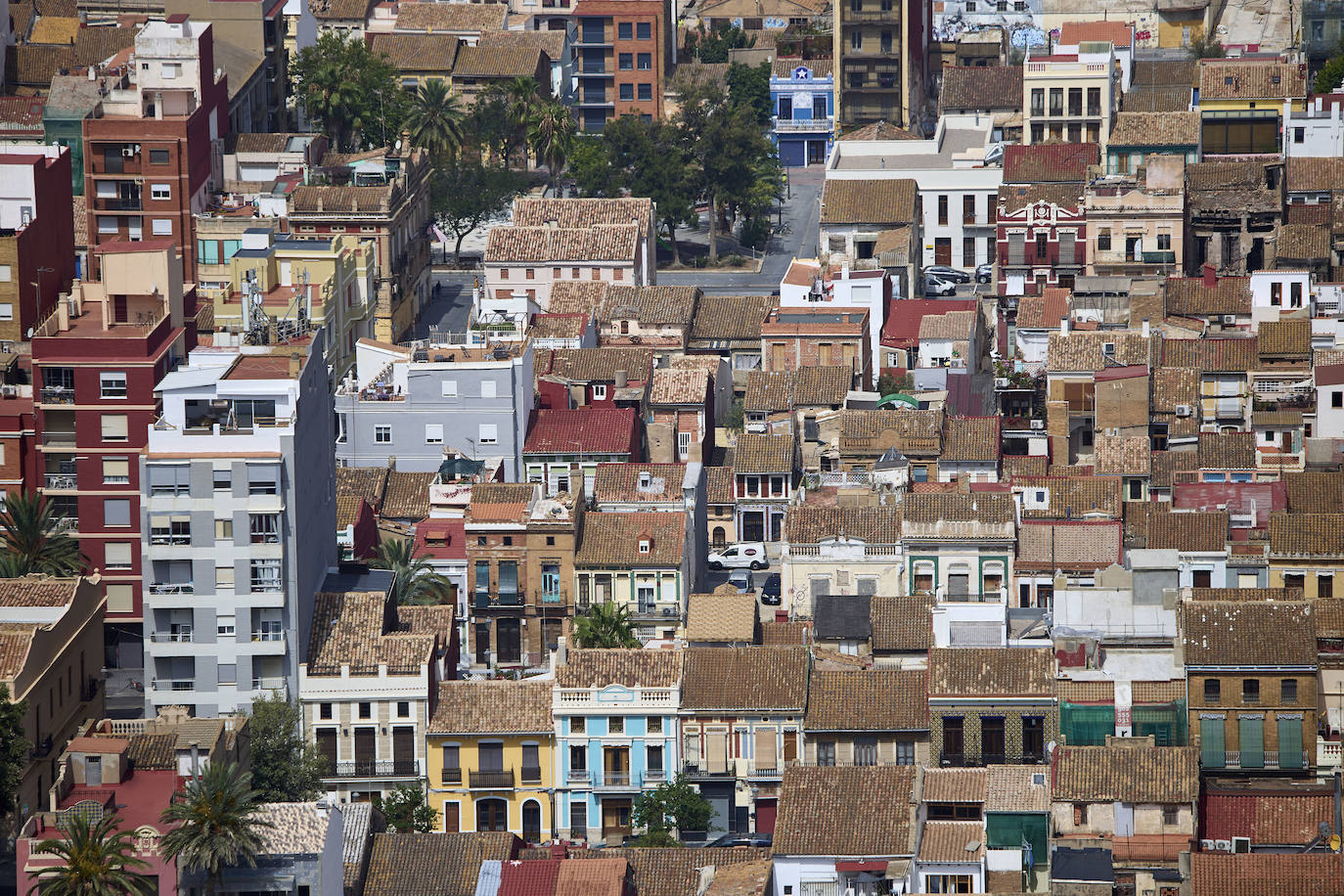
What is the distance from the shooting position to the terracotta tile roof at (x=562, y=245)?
612 feet

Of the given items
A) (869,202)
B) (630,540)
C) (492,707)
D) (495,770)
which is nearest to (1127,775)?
(495,770)

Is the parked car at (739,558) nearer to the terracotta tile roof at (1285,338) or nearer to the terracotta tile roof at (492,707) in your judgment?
the terracotta tile roof at (492,707)

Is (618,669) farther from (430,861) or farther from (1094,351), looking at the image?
(1094,351)

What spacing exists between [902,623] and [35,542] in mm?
36357

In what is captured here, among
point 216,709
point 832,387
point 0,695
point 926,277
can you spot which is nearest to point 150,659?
point 216,709

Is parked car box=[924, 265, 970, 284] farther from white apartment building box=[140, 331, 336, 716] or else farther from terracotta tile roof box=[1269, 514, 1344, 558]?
white apartment building box=[140, 331, 336, 716]

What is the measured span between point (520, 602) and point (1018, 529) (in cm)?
2266

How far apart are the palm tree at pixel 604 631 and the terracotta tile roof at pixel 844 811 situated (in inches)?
601

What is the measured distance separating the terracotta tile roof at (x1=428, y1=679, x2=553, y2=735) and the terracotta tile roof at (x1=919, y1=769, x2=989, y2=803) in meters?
17.1

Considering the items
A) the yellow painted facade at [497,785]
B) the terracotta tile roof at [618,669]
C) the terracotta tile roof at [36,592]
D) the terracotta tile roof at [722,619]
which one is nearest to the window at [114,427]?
the terracotta tile roof at [36,592]

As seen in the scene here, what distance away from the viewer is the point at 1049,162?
196m

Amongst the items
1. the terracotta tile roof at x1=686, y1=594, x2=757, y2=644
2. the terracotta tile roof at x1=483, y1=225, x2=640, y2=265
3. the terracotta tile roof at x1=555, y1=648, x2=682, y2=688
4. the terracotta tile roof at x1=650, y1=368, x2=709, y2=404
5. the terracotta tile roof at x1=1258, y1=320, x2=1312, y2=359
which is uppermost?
the terracotta tile roof at x1=483, y1=225, x2=640, y2=265

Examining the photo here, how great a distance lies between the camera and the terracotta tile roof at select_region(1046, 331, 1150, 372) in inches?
6329

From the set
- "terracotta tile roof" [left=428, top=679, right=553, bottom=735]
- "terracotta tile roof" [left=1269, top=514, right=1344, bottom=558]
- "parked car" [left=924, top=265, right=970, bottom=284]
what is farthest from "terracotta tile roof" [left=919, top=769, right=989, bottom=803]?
"parked car" [left=924, top=265, right=970, bottom=284]
